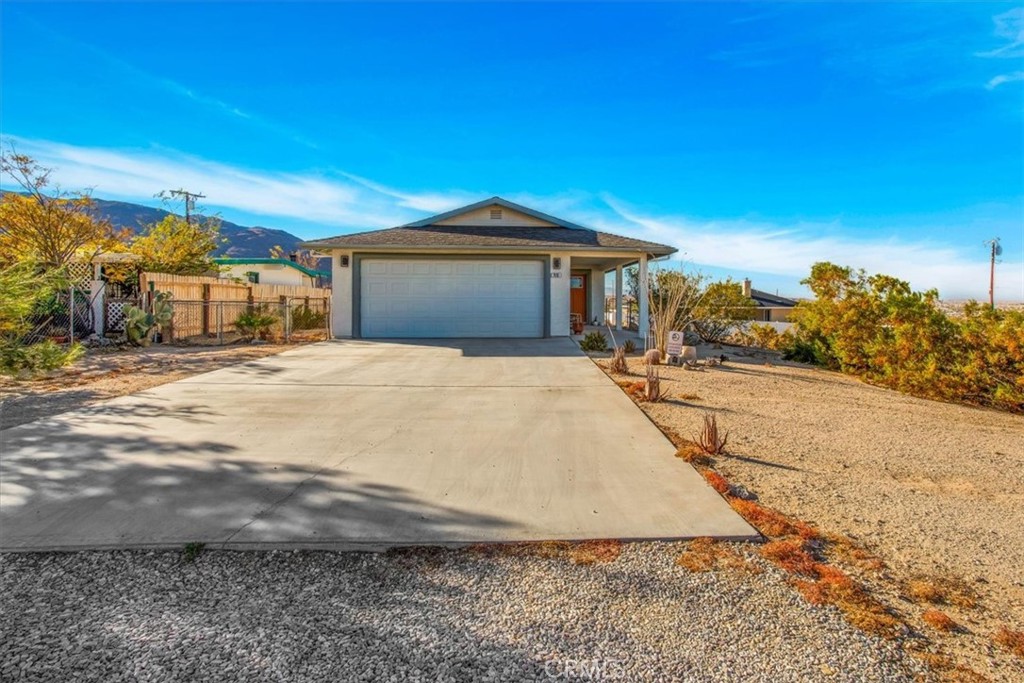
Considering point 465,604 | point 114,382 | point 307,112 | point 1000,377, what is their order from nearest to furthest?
point 465,604
point 1000,377
point 114,382
point 307,112

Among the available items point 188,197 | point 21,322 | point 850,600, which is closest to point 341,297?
point 21,322

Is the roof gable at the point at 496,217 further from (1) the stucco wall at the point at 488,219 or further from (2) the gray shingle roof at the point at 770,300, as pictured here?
(2) the gray shingle roof at the point at 770,300

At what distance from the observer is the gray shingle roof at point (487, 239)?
50.8 ft

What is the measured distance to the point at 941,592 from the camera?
285 cm

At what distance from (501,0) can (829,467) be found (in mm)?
10303

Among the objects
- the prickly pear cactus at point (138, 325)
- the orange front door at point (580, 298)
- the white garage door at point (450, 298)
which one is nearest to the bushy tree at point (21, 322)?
the prickly pear cactus at point (138, 325)

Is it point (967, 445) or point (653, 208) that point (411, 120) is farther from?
point (967, 445)

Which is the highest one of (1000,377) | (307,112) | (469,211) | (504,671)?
(307,112)

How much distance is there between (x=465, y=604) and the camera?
2.68 m

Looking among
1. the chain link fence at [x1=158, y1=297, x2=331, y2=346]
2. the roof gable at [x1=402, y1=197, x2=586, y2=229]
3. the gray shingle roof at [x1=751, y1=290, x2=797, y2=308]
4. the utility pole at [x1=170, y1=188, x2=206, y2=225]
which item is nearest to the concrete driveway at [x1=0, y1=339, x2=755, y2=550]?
the chain link fence at [x1=158, y1=297, x2=331, y2=346]

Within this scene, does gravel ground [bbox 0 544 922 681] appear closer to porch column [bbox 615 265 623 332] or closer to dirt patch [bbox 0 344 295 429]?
dirt patch [bbox 0 344 295 429]

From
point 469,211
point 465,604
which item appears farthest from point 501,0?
point 465,604

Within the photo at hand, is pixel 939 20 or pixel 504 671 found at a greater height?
pixel 939 20

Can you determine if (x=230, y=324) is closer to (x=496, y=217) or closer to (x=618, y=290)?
(x=496, y=217)
